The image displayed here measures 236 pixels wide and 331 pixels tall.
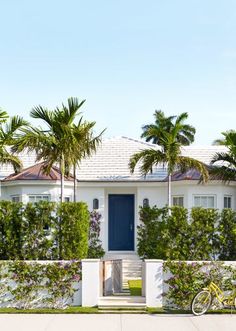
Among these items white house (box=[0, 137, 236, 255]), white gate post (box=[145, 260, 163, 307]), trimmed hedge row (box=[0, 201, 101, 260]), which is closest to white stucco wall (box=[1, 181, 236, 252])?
white house (box=[0, 137, 236, 255])

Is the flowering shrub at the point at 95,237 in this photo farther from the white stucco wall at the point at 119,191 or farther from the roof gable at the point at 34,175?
the roof gable at the point at 34,175

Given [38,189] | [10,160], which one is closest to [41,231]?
[10,160]

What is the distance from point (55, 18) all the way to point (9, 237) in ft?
21.6

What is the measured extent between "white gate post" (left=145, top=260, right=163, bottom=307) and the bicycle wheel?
4.31 ft

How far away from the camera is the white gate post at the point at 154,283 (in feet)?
49.5

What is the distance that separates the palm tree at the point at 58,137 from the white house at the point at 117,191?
433 centimetres

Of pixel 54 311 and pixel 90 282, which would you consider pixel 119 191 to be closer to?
pixel 90 282

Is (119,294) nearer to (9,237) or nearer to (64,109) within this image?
(9,237)

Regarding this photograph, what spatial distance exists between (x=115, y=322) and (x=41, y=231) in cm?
431

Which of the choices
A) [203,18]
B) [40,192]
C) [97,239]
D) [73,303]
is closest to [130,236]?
[97,239]

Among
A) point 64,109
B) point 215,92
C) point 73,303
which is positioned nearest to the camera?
point 73,303

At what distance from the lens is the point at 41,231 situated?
52.9 feet

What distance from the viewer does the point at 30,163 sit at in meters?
26.7

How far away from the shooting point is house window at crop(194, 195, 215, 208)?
23.4 metres
